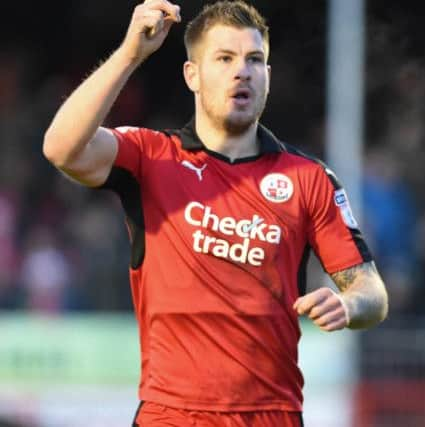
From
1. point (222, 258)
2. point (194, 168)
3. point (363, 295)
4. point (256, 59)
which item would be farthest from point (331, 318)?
point (256, 59)

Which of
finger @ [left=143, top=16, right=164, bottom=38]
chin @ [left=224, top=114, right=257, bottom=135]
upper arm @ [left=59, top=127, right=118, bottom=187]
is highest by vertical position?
finger @ [left=143, top=16, right=164, bottom=38]

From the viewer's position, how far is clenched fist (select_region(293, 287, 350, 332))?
4.35m

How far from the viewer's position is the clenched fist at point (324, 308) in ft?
14.3

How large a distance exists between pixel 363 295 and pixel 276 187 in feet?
1.74

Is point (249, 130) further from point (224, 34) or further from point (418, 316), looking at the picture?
point (418, 316)

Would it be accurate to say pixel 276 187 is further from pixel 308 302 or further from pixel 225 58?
pixel 308 302

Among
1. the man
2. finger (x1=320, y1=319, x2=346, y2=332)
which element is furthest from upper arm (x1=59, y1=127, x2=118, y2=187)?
finger (x1=320, y1=319, x2=346, y2=332)

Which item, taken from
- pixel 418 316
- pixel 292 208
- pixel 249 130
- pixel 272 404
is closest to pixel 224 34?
pixel 249 130

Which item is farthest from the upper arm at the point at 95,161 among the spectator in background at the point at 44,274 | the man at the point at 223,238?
the spectator in background at the point at 44,274

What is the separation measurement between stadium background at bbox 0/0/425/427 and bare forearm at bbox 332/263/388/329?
414cm

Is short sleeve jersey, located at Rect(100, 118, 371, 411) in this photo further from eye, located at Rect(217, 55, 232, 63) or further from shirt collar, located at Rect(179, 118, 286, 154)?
eye, located at Rect(217, 55, 232, 63)

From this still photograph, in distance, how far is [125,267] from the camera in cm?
1180

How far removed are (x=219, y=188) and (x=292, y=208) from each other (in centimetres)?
28

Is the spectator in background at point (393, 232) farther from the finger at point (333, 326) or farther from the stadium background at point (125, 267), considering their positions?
the finger at point (333, 326)
